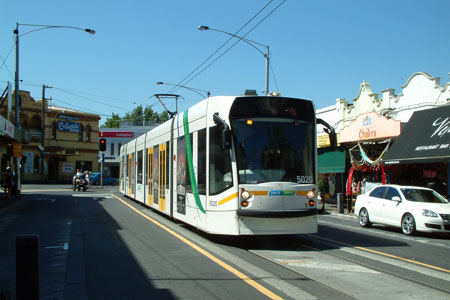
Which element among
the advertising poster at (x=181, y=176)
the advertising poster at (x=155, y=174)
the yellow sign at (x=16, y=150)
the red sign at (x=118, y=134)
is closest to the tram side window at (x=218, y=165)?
the advertising poster at (x=181, y=176)

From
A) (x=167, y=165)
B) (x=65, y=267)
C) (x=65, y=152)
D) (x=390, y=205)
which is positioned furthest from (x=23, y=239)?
(x=65, y=152)

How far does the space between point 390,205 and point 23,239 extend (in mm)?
12782

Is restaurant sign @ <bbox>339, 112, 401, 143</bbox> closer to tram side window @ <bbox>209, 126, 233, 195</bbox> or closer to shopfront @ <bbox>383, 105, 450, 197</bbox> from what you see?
shopfront @ <bbox>383, 105, 450, 197</bbox>

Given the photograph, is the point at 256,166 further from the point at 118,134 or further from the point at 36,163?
the point at 118,134

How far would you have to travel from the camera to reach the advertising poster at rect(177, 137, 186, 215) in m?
13.0

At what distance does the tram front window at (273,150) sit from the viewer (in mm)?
10156

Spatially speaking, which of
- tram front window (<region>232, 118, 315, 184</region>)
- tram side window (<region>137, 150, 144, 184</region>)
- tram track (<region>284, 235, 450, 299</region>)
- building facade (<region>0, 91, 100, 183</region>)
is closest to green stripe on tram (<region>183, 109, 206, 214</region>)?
tram front window (<region>232, 118, 315, 184</region>)

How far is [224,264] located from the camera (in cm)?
855

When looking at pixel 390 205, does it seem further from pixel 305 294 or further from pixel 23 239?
pixel 23 239

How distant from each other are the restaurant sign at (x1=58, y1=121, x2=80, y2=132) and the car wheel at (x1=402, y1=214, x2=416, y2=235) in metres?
50.5

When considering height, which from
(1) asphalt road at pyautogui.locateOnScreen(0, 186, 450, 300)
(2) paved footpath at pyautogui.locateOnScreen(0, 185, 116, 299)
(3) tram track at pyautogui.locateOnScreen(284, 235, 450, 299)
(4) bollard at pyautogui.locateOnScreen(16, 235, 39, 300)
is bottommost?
(3) tram track at pyautogui.locateOnScreen(284, 235, 450, 299)

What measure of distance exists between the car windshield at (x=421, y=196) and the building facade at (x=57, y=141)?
46481 millimetres

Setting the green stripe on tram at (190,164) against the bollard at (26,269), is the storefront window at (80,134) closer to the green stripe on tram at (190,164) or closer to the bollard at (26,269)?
the green stripe on tram at (190,164)

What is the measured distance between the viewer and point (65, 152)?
58062mm
